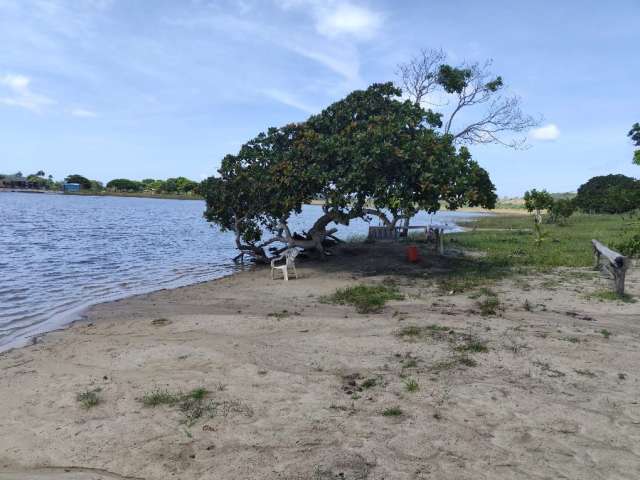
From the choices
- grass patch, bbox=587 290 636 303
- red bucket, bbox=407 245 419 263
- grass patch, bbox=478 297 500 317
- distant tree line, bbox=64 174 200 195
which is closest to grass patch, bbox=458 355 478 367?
grass patch, bbox=478 297 500 317

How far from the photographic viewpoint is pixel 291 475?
4141mm

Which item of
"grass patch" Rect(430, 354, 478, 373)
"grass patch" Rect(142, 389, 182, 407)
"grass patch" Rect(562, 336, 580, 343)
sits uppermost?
"grass patch" Rect(562, 336, 580, 343)

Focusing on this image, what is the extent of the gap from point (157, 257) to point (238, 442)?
19.4 m

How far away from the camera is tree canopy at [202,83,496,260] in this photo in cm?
1413

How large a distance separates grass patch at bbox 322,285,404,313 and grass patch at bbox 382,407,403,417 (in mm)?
4909

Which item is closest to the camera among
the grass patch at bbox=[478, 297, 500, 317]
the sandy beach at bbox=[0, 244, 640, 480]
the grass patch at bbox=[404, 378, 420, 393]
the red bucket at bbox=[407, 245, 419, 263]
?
the sandy beach at bbox=[0, 244, 640, 480]

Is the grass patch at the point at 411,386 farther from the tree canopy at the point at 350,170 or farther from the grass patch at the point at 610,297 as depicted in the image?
the tree canopy at the point at 350,170

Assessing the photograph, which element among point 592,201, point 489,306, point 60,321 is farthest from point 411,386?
point 592,201

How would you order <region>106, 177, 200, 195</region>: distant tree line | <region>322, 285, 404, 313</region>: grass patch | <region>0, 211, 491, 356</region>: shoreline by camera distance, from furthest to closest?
<region>106, 177, 200, 195</region>: distant tree line < <region>322, 285, 404, 313</region>: grass patch < <region>0, 211, 491, 356</region>: shoreline

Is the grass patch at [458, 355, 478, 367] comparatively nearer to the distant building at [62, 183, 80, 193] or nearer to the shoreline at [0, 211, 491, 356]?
the shoreline at [0, 211, 491, 356]

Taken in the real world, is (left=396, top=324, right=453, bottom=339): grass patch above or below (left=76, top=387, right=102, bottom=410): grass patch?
above

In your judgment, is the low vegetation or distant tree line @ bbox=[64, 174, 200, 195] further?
distant tree line @ bbox=[64, 174, 200, 195]

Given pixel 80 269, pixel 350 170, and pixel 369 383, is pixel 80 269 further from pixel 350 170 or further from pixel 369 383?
pixel 369 383

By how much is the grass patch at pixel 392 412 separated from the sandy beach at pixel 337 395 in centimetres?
2
